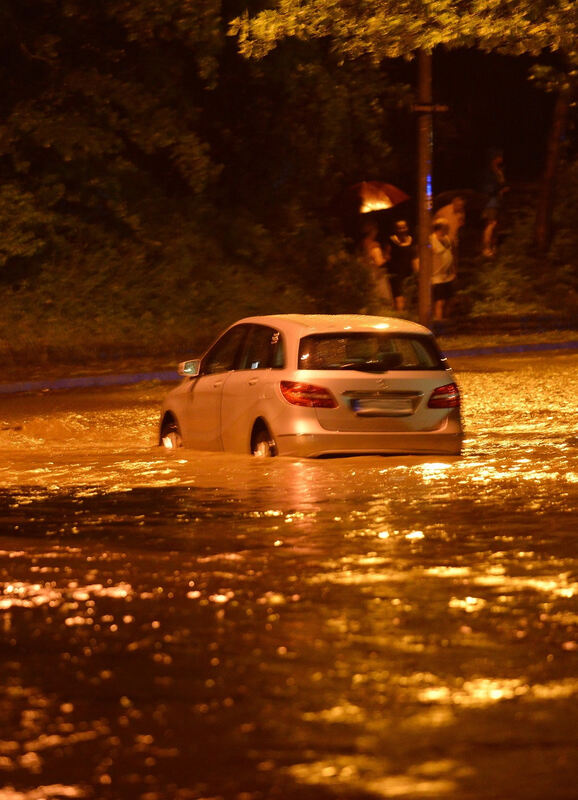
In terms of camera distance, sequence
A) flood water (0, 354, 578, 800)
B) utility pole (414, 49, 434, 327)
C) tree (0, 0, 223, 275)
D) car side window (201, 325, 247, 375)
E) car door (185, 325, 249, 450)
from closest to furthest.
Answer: flood water (0, 354, 578, 800), car door (185, 325, 249, 450), car side window (201, 325, 247, 375), utility pole (414, 49, 434, 327), tree (0, 0, 223, 275)

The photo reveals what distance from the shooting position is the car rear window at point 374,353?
14086 millimetres

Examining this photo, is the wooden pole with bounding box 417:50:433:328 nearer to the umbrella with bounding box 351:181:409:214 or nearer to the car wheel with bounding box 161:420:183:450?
the umbrella with bounding box 351:181:409:214

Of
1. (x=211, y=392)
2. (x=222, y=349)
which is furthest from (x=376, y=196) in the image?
(x=211, y=392)

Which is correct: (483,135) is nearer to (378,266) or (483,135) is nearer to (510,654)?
(378,266)

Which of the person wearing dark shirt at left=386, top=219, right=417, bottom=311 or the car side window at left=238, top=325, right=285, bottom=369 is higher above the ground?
the person wearing dark shirt at left=386, top=219, right=417, bottom=311

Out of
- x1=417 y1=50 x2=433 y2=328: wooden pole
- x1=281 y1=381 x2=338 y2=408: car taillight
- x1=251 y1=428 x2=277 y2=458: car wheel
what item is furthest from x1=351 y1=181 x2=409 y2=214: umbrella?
x1=281 y1=381 x2=338 y2=408: car taillight

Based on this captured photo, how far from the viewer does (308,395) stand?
45.5 feet

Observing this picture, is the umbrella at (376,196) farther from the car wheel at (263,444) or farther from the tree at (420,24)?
the car wheel at (263,444)

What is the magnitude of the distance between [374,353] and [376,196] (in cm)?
2383

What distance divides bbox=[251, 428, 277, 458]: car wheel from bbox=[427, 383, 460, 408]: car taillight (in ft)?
4.33

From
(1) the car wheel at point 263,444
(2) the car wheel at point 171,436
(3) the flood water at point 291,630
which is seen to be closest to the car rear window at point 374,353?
(1) the car wheel at point 263,444

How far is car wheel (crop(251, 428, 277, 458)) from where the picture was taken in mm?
14117

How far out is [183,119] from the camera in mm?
34156

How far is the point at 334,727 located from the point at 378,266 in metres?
31.3
